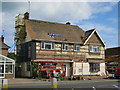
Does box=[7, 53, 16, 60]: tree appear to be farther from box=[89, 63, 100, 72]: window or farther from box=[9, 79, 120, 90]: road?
box=[9, 79, 120, 90]: road

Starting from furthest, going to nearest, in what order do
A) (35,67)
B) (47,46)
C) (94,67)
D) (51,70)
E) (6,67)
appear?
(94,67) → (47,46) → (6,67) → (35,67) → (51,70)

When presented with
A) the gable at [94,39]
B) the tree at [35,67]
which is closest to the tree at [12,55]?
the tree at [35,67]

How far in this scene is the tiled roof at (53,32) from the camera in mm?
37713

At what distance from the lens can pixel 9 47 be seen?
41906 millimetres

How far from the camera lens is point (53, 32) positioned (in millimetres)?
39844

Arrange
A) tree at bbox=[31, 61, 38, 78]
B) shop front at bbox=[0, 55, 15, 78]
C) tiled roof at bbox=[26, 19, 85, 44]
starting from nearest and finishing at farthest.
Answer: tree at bbox=[31, 61, 38, 78]
shop front at bbox=[0, 55, 15, 78]
tiled roof at bbox=[26, 19, 85, 44]

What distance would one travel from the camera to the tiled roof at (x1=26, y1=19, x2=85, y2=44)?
3771 centimetres

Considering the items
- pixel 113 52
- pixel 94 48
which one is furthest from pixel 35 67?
pixel 113 52

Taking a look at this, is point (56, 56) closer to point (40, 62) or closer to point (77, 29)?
point (40, 62)

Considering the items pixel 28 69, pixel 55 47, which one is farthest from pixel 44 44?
pixel 28 69

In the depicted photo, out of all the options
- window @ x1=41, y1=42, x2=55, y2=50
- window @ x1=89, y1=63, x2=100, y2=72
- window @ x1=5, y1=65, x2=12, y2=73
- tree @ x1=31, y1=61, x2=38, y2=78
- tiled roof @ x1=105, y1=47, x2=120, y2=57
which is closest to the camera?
tree @ x1=31, y1=61, x2=38, y2=78

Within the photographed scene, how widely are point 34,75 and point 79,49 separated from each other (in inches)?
382

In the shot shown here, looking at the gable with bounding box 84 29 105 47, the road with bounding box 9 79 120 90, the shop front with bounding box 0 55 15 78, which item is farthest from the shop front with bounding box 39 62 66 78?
the road with bounding box 9 79 120 90

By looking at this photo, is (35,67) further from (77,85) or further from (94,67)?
(77,85)
